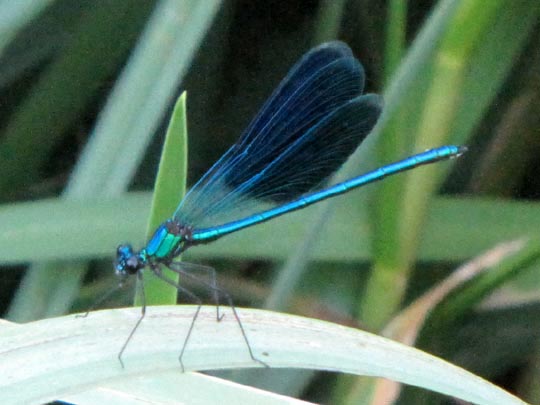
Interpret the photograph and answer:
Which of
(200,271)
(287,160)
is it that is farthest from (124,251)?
(287,160)

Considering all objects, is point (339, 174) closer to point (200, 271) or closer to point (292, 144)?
point (292, 144)

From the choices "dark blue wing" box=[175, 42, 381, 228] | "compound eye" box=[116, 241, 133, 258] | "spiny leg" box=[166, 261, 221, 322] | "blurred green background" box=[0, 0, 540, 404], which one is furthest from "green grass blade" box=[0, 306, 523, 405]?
"dark blue wing" box=[175, 42, 381, 228]

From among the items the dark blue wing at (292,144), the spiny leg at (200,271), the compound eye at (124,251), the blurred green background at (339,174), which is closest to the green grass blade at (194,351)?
the spiny leg at (200,271)

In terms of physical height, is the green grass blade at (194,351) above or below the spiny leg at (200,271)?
below

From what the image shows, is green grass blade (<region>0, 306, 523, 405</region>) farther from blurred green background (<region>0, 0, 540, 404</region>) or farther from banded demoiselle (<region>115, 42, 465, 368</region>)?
banded demoiselle (<region>115, 42, 465, 368</region>)

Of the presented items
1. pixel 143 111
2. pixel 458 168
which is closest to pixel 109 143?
pixel 143 111

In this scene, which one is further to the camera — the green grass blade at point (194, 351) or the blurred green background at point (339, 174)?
the blurred green background at point (339, 174)

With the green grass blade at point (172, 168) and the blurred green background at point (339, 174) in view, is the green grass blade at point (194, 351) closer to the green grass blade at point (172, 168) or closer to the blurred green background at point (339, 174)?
the green grass blade at point (172, 168)
